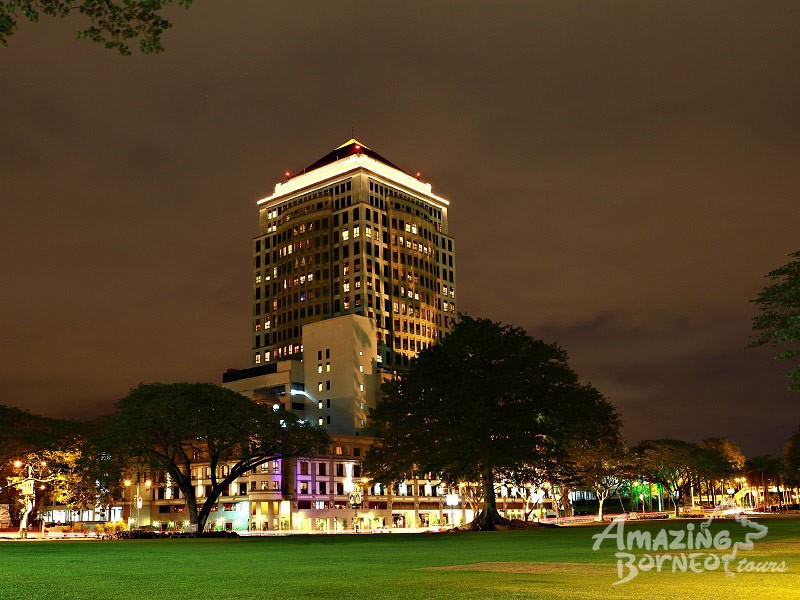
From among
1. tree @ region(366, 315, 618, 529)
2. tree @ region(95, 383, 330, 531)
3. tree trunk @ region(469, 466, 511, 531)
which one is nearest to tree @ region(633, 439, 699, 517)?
tree @ region(366, 315, 618, 529)

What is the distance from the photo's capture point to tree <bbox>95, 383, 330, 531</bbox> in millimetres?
86312

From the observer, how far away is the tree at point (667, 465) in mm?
133550

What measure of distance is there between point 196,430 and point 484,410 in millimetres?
32983

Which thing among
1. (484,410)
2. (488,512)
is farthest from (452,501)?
(484,410)

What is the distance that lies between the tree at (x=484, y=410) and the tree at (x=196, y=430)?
45.1ft

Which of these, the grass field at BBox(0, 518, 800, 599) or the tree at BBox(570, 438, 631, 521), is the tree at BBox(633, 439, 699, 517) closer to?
the tree at BBox(570, 438, 631, 521)

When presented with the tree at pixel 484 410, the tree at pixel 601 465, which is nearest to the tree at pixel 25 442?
the tree at pixel 484 410

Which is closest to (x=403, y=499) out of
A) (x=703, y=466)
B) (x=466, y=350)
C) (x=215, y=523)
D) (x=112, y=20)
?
(x=215, y=523)

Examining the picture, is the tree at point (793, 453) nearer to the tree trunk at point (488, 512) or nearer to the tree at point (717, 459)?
the tree at point (717, 459)

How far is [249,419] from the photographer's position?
91062 mm

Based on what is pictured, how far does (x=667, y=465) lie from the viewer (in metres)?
140

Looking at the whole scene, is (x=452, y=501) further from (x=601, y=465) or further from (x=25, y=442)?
(x=25, y=442)

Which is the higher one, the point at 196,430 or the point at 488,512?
the point at 196,430

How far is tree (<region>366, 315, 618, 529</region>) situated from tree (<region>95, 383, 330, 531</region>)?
45.1 feet
